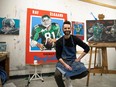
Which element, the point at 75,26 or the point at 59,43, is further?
the point at 75,26

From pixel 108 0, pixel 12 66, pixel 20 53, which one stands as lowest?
pixel 12 66

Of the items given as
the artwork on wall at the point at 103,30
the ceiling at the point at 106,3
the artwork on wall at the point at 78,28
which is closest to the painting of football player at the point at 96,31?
the artwork on wall at the point at 103,30

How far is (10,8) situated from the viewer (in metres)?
3.70

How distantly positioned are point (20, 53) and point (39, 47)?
50 cm

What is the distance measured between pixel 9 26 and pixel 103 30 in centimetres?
224

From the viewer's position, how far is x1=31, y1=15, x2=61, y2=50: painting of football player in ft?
12.9

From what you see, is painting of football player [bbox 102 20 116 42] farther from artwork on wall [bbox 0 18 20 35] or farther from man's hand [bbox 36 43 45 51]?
artwork on wall [bbox 0 18 20 35]

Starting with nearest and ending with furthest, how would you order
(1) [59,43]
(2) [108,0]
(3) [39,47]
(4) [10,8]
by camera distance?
(1) [59,43] → (4) [10,8] → (3) [39,47] → (2) [108,0]

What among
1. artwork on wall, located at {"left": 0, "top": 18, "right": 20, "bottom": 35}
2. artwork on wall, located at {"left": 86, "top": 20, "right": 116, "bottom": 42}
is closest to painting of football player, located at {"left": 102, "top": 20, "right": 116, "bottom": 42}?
artwork on wall, located at {"left": 86, "top": 20, "right": 116, "bottom": 42}

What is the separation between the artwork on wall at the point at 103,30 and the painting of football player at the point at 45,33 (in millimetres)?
972

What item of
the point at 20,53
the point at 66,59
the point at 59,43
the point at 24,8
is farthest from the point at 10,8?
the point at 66,59

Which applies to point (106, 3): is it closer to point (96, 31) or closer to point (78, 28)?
point (78, 28)

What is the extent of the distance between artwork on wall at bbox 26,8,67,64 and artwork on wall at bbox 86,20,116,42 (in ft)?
3.18

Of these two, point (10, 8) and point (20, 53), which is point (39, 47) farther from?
point (10, 8)
